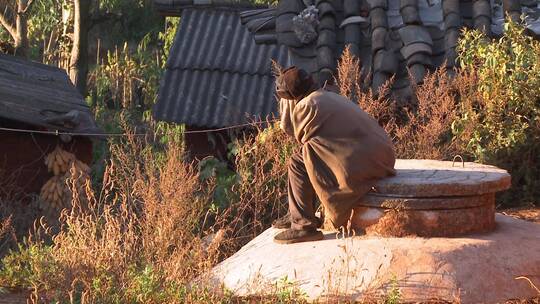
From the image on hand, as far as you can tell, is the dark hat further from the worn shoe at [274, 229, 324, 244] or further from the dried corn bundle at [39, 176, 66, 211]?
the dried corn bundle at [39, 176, 66, 211]

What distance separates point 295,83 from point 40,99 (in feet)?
16.6

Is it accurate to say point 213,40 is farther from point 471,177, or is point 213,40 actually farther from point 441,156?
point 471,177

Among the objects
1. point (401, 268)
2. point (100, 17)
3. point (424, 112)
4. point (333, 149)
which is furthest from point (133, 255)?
point (100, 17)

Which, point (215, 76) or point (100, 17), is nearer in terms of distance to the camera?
point (215, 76)

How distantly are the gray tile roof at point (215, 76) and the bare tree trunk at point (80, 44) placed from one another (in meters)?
3.20

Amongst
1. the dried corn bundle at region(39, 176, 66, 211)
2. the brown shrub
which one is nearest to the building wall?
the dried corn bundle at region(39, 176, 66, 211)

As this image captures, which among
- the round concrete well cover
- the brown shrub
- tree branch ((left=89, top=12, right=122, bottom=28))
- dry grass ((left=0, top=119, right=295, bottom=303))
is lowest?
dry grass ((left=0, top=119, right=295, bottom=303))

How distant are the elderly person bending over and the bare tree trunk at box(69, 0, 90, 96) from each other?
10242 mm

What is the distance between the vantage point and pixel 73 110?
426 inches

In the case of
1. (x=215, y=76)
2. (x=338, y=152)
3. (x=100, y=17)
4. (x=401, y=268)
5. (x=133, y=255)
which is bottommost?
(x=133, y=255)

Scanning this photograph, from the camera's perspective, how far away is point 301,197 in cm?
678

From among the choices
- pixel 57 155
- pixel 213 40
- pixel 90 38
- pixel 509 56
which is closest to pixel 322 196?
pixel 509 56

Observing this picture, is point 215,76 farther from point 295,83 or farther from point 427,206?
point 427,206

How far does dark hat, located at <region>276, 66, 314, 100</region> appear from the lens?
6.62m
